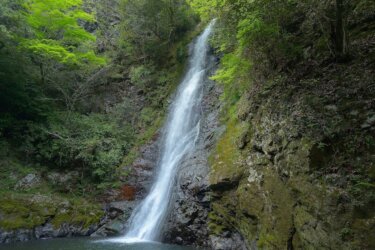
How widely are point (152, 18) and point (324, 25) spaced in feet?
44.9

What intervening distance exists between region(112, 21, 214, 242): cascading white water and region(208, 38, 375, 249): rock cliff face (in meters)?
3.14

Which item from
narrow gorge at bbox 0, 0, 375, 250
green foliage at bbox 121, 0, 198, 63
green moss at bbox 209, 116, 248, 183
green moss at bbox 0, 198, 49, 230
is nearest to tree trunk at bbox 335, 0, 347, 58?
narrow gorge at bbox 0, 0, 375, 250

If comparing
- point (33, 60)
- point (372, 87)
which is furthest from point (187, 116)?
point (372, 87)

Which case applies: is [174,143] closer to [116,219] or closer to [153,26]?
[116,219]

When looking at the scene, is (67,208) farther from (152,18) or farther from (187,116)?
(152,18)

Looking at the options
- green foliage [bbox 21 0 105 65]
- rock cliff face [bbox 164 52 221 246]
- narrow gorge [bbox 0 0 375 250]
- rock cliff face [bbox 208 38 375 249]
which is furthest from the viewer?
green foliage [bbox 21 0 105 65]

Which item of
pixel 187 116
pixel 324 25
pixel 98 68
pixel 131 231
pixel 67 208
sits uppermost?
pixel 98 68

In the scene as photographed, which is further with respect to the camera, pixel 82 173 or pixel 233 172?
pixel 82 173

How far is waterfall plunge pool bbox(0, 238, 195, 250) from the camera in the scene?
1028 centimetres

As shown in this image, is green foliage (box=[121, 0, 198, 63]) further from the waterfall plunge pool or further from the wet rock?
the waterfall plunge pool

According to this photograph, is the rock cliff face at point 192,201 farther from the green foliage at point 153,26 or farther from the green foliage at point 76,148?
the green foliage at point 153,26

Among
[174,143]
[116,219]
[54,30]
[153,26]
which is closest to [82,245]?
[116,219]

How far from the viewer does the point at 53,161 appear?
15117 mm

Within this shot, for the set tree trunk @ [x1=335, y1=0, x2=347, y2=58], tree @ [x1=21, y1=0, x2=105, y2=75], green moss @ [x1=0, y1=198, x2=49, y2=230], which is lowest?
green moss @ [x1=0, y1=198, x2=49, y2=230]
